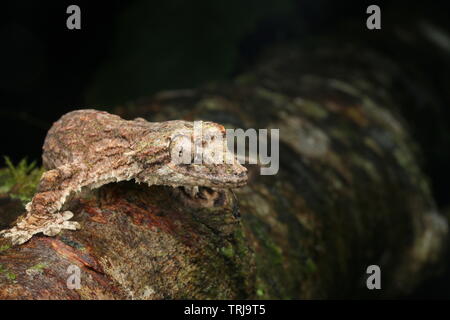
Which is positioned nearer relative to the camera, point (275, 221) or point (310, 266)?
point (275, 221)

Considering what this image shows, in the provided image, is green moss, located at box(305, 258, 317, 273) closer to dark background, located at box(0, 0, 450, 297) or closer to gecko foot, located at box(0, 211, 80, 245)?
gecko foot, located at box(0, 211, 80, 245)

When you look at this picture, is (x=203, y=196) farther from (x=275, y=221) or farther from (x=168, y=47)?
(x=168, y=47)

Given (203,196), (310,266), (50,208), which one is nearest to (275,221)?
(310,266)

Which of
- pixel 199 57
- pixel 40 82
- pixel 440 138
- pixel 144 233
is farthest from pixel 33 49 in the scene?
pixel 440 138

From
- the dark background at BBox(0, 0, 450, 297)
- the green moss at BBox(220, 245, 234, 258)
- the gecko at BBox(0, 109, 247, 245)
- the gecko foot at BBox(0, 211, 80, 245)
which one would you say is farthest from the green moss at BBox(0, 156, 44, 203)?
the dark background at BBox(0, 0, 450, 297)

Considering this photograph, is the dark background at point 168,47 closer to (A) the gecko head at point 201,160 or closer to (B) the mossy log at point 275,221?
(B) the mossy log at point 275,221
